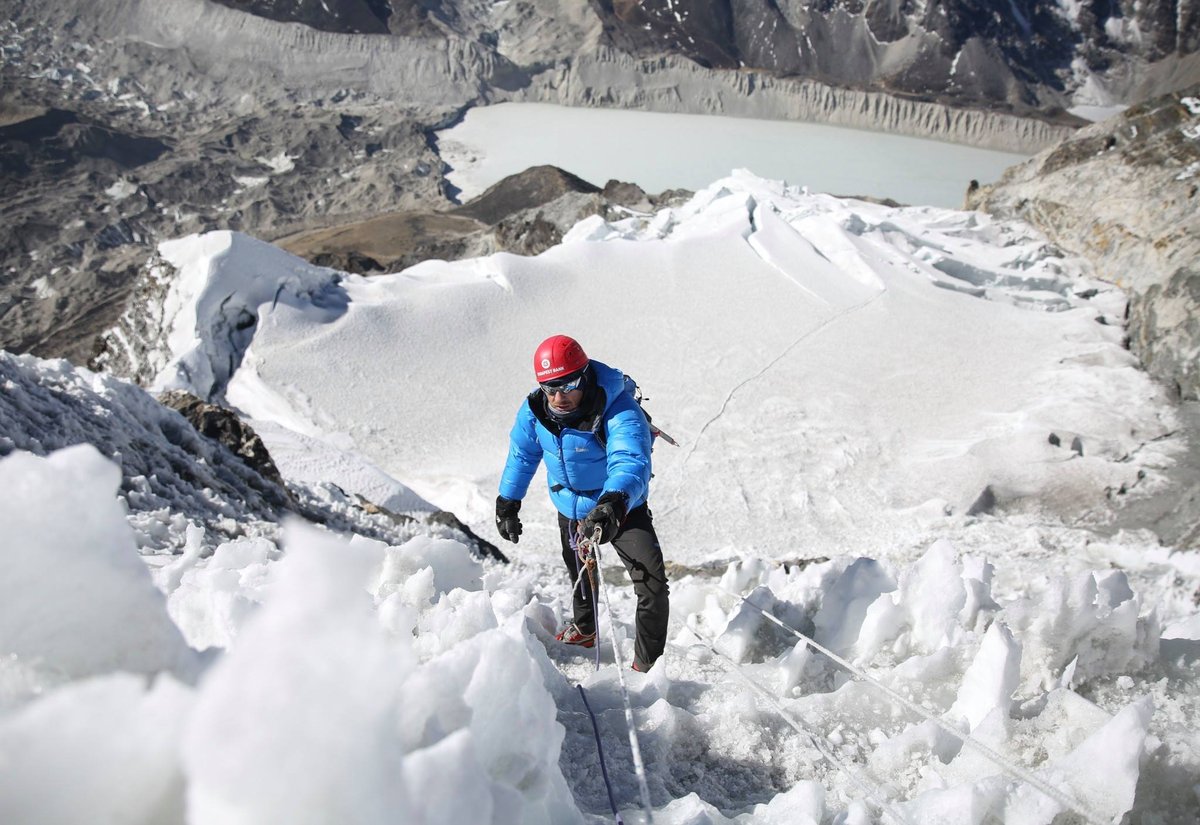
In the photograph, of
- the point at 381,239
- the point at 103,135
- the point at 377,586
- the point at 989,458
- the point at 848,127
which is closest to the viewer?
the point at 377,586

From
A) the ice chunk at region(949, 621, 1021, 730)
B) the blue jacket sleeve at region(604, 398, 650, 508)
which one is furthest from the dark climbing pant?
the ice chunk at region(949, 621, 1021, 730)

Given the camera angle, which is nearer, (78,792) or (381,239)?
(78,792)

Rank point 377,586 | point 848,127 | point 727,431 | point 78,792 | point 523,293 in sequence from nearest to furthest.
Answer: point 78,792 → point 377,586 → point 727,431 → point 523,293 → point 848,127

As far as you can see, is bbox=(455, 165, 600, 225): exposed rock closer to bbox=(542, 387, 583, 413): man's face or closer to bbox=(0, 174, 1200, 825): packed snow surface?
bbox=(0, 174, 1200, 825): packed snow surface

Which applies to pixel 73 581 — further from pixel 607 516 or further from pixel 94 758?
pixel 607 516

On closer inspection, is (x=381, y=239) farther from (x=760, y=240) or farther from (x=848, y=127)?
(x=848, y=127)

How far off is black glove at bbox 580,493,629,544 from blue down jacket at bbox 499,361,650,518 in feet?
0.11

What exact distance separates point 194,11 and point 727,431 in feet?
203

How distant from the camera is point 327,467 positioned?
7305mm

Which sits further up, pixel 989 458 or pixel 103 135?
pixel 989 458

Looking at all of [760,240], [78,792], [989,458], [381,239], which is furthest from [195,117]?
[78,792]

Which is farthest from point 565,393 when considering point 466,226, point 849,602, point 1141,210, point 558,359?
point 466,226

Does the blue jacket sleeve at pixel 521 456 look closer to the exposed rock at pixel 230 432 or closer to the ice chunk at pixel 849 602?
the ice chunk at pixel 849 602

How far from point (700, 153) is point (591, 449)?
44.3m
